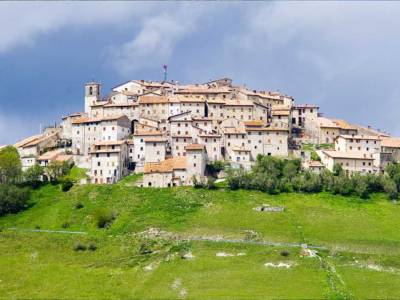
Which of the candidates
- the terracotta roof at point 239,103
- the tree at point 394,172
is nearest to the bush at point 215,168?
the terracotta roof at point 239,103

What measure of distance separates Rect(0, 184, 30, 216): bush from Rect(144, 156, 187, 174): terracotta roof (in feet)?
63.4

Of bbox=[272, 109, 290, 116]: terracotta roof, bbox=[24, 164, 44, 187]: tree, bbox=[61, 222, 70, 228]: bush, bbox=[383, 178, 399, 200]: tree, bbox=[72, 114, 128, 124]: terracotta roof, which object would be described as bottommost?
bbox=[61, 222, 70, 228]: bush

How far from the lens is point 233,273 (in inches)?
2938

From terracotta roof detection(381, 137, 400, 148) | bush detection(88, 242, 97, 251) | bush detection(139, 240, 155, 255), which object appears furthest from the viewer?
terracotta roof detection(381, 137, 400, 148)

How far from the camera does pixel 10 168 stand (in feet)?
375

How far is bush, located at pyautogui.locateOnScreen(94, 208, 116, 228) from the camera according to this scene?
95.8 meters

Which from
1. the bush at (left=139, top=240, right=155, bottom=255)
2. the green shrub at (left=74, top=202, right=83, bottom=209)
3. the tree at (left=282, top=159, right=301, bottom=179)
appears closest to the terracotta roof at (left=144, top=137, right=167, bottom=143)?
the green shrub at (left=74, top=202, right=83, bottom=209)

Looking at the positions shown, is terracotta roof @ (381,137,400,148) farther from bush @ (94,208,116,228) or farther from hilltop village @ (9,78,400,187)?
bush @ (94,208,116,228)

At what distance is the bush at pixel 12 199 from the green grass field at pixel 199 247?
2025mm

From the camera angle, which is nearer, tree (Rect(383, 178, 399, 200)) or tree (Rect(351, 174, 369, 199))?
tree (Rect(383, 178, 399, 200))

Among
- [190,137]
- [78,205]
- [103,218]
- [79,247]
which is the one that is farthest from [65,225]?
[190,137]

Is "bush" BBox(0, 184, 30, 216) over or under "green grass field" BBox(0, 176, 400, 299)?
over

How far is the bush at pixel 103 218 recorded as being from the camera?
95.8 meters

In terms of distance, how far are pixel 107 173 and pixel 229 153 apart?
68.4 feet
